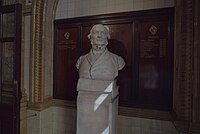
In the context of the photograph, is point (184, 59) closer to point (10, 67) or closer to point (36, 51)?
point (36, 51)

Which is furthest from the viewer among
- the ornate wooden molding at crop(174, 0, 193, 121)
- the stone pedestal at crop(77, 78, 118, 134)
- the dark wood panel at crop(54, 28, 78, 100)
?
the dark wood panel at crop(54, 28, 78, 100)

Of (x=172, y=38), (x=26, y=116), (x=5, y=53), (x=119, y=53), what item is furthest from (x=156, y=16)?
(x=26, y=116)

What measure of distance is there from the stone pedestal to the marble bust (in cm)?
8

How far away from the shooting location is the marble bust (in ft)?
8.64

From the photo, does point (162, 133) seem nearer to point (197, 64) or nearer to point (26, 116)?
point (197, 64)

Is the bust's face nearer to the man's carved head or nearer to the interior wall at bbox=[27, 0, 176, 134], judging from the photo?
the man's carved head

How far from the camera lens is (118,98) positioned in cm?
310

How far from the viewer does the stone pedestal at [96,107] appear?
2584 mm

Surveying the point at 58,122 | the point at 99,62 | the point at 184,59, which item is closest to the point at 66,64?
the point at 58,122

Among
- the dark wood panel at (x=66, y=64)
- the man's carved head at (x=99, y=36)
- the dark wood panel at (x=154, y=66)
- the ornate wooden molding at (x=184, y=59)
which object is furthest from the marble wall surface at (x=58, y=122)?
the man's carved head at (x=99, y=36)

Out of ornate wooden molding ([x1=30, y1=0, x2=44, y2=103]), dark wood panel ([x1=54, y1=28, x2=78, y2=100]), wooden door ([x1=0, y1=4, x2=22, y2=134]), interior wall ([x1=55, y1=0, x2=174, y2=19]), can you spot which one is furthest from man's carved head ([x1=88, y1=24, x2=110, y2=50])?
ornate wooden molding ([x1=30, y1=0, x2=44, y2=103])

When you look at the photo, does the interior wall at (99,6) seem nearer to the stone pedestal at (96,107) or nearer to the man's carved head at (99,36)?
the man's carved head at (99,36)

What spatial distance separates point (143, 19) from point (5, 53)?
2.00 meters

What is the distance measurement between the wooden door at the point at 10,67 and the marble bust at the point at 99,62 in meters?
0.92
